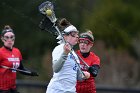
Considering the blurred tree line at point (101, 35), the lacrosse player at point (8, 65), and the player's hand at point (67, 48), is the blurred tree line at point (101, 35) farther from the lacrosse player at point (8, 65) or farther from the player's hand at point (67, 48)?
the player's hand at point (67, 48)

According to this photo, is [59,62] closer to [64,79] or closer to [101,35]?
[64,79]

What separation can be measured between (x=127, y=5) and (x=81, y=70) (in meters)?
17.4

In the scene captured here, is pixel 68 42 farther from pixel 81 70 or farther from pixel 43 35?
pixel 43 35

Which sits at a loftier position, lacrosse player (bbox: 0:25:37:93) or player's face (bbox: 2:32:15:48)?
player's face (bbox: 2:32:15:48)

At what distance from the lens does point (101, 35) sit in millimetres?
24359

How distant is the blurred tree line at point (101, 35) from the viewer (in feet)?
73.4

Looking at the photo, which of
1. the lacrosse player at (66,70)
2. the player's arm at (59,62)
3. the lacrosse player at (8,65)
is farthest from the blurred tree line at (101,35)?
the player's arm at (59,62)

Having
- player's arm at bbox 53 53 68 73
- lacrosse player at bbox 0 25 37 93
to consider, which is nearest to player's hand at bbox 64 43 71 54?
player's arm at bbox 53 53 68 73

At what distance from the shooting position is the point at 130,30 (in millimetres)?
27047

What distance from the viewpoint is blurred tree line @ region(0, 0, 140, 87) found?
73.4 feet

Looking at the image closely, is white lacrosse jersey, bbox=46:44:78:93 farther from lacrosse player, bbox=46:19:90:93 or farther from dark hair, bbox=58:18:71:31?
dark hair, bbox=58:18:71:31

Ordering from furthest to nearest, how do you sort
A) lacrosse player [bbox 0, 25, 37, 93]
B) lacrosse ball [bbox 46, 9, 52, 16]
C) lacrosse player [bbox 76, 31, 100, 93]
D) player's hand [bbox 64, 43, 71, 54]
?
lacrosse player [bbox 0, 25, 37, 93]
lacrosse player [bbox 76, 31, 100, 93]
lacrosse ball [bbox 46, 9, 52, 16]
player's hand [bbox 64, 43, 71, 54]

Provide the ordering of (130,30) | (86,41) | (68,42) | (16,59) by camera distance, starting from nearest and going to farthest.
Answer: (68,42) < (86,41) < (16,59) < (130,30)

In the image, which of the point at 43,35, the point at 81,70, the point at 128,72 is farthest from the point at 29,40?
the point at 81,70
